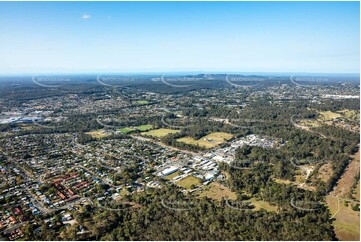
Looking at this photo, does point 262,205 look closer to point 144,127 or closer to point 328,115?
point 144,127

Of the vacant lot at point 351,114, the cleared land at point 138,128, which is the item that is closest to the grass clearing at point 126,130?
the cleared land at point 138,128

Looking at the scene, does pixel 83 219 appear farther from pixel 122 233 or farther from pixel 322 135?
pixel 322 135

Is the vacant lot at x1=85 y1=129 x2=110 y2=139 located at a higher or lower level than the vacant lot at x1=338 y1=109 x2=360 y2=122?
lower

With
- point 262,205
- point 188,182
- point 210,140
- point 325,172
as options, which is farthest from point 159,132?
point 262,205

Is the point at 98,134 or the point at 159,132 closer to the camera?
the point at 98,134

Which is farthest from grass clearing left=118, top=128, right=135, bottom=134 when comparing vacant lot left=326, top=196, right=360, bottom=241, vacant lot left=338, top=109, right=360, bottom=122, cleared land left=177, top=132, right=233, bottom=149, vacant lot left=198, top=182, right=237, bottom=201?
vacant lot left=338, top=109, right=360, bottom=122

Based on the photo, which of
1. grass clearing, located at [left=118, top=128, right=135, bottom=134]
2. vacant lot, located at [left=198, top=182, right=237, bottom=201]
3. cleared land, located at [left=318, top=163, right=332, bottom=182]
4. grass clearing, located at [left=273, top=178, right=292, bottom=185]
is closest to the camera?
vacant lot, located at [left=198, top=182, right=237, bottom=201]

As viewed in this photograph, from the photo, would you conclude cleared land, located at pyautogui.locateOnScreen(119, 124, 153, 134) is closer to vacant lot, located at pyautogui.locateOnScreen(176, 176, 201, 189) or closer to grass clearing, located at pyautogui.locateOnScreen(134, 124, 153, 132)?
grass clearing, located at pyautogui.locateOnScreen(134, 124, 153, 132)
